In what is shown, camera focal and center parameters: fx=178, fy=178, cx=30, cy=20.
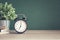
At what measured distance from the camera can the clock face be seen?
1.81m

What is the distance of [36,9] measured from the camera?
2195mm

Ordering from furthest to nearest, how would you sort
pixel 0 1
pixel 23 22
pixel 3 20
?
pixel 0 1 → pixel 23 22 → pixel 3 20

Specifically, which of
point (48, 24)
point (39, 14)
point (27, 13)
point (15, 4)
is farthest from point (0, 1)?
point (48, 24)

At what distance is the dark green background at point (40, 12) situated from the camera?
2.19 metres

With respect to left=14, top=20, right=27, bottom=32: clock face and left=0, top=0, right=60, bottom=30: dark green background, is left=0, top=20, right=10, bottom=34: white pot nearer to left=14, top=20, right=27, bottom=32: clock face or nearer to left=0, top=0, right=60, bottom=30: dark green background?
left=14, top=20, right=27, bottom=32: clock face

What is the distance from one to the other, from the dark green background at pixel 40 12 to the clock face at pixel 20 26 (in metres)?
0.37

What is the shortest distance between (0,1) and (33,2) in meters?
0.40

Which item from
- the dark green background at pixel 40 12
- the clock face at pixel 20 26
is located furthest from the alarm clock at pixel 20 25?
the dark green background at pixel 40 12

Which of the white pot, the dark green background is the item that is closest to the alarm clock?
the white pot

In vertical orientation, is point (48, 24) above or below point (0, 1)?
below

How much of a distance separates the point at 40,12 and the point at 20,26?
0.47 metres

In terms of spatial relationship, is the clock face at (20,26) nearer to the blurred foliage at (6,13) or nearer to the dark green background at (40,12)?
the blurred foliage at (6,13)

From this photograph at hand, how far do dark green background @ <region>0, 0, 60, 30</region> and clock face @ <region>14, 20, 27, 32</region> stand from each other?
366 mm

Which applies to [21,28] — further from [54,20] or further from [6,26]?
[54,20]
